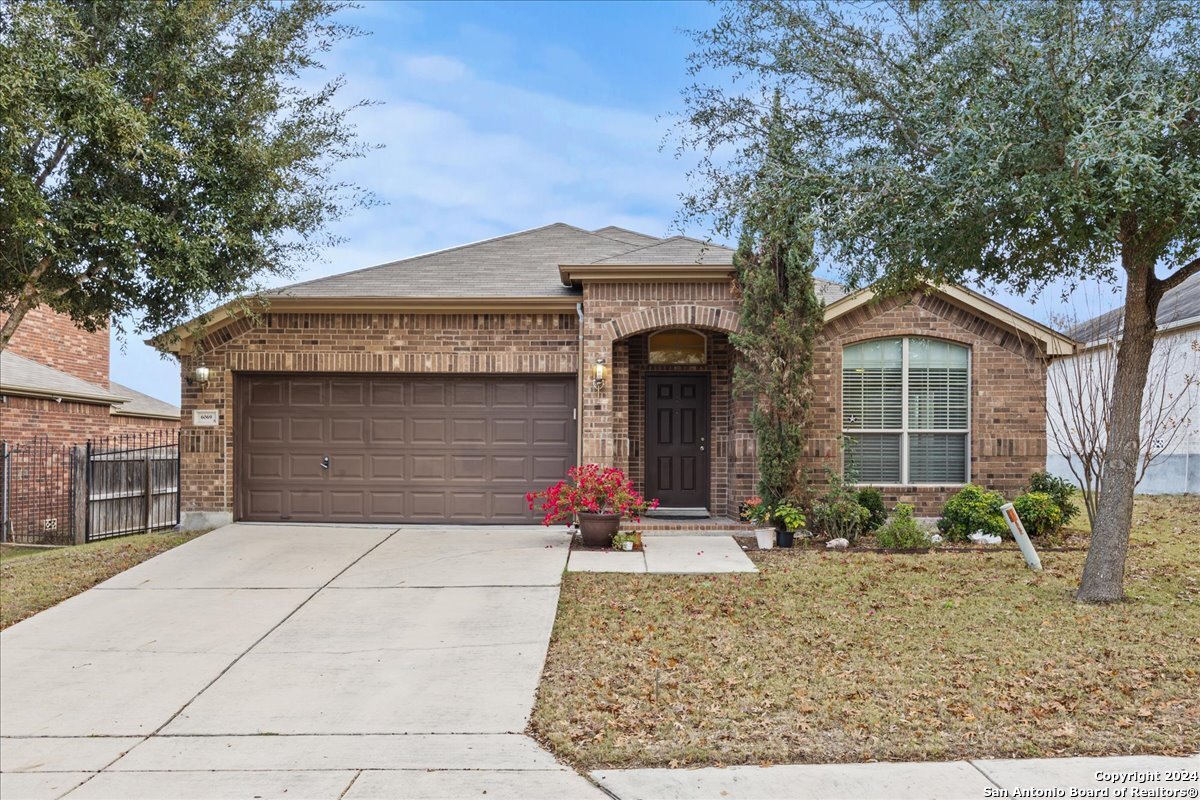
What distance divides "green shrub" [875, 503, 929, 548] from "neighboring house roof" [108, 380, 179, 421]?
18333 millimetres

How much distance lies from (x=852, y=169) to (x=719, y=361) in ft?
18.1

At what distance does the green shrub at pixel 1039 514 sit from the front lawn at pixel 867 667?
1574mm

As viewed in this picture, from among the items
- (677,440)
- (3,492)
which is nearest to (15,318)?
(3,492)

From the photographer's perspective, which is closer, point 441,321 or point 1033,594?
point 1033,594

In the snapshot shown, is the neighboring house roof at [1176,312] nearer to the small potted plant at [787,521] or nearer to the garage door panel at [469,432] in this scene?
the small potted plant at [787,521]

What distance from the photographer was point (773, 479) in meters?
11.1

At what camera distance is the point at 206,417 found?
40.7ft

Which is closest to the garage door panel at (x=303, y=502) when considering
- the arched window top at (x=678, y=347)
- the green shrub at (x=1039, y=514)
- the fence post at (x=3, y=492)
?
the arched window top at (x=678, y=347)

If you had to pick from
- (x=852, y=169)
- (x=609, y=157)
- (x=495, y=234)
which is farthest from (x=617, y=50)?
(x=852, y=169)

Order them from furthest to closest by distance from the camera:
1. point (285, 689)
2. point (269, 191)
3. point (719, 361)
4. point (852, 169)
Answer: point (719, 361), point (269, 191), point (852, 169), point (285, 689)

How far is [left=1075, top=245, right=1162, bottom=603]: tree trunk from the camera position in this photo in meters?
7.81

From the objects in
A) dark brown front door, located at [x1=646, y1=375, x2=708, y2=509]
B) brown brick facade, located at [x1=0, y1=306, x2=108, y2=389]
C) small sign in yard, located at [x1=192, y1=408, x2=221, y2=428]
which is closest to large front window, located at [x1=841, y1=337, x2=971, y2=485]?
dark brown front door, located at [x1=646, y1=375, x2=708, y2=509]

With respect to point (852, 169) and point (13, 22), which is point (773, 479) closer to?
point (852, 169)

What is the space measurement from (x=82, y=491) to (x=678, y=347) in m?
9.52
